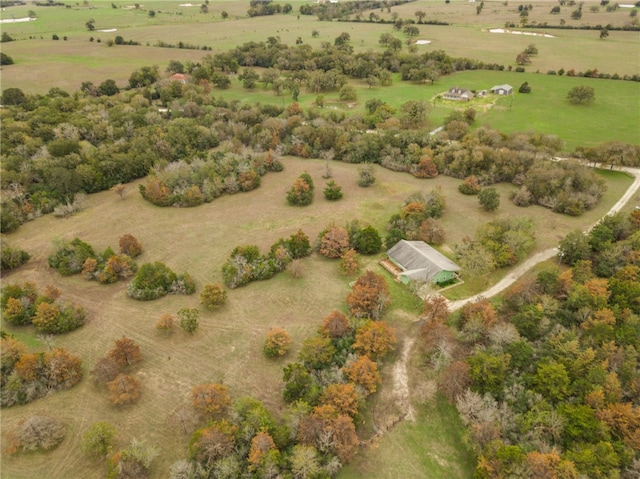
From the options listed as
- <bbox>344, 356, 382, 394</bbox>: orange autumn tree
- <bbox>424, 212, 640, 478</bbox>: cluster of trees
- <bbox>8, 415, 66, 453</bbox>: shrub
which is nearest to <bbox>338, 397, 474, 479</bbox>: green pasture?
<bbox>424, 212, 640, 478</bbox>: cluster of trees

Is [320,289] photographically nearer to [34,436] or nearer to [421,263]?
[421,263]

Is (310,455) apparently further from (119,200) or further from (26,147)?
(26,147)

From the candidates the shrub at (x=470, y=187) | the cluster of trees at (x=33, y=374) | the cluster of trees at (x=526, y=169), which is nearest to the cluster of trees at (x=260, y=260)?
the cluster of trees at (x=33, y=374)

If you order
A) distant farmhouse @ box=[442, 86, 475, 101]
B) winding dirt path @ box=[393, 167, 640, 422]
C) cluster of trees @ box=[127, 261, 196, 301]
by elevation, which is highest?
distant farmhouse @ box=[442, 86, 475, 101]

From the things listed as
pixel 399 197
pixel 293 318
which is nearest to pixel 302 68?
pixel 399 197

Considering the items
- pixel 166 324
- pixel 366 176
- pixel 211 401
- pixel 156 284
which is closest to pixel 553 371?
pixel 211 401

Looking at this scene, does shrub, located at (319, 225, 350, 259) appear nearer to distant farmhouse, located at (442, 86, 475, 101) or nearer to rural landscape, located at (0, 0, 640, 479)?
rural landscape, located at (0, 0, 640, 479)
